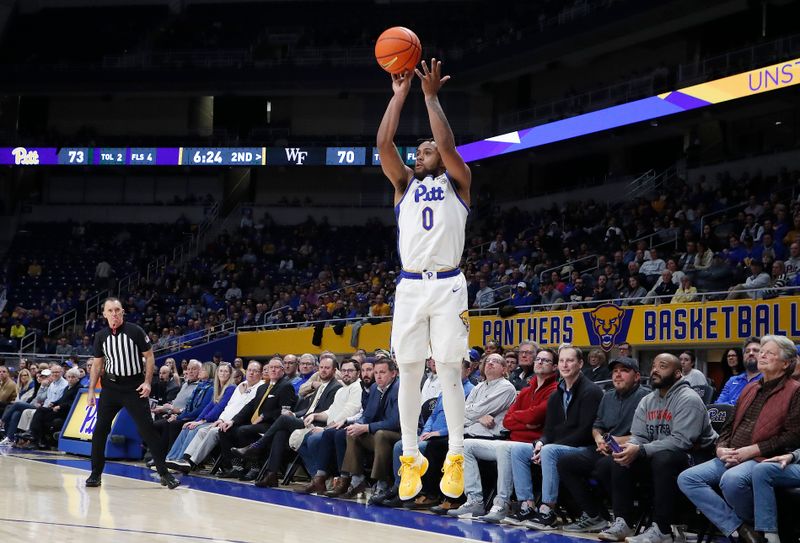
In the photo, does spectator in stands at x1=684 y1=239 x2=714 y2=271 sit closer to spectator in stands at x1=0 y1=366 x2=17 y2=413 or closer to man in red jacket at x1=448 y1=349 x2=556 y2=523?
man in red jacket at x1=448 y1=349 x2=556 y2=523

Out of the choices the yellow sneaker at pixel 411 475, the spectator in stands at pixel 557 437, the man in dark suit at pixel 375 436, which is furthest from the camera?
the man in dark suit at pixel 375 436

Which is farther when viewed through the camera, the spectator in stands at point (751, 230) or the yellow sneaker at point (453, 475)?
the spectator in stands at point (751, 230)

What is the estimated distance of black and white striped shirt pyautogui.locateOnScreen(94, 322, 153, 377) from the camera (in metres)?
10.4

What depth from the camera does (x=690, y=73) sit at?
75.5 feet

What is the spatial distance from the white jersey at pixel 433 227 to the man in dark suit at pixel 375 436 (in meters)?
4.53

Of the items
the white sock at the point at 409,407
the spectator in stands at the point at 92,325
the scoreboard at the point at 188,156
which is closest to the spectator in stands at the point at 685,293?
the white sock at the point at 409,407

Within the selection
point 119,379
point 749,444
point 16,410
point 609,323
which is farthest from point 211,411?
point 749,444

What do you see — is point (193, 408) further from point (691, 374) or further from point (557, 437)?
point (691, 374)

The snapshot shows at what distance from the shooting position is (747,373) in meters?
9.99

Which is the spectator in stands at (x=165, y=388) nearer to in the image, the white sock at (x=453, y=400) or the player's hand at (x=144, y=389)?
the player's hand at (x=144, y=389)

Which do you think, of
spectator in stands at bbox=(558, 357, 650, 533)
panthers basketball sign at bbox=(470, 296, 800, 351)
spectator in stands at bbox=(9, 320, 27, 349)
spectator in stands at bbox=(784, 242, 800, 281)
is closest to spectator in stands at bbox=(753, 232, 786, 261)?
spectator in stands at bbox=(784, 242, 800, 281)

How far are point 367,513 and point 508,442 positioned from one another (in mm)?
1476

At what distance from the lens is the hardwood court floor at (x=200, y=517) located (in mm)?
7066

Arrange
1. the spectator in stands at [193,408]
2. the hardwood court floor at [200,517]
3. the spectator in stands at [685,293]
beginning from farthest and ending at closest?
the spectator in stands at [685,293]
the spectator in stands at [193,408]
the hardwood court floor at [200,517]
